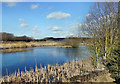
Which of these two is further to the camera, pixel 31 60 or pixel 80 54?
pixel 31 60

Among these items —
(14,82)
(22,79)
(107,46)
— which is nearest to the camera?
(14,82)

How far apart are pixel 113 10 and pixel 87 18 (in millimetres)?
1383

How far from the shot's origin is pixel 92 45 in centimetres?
518

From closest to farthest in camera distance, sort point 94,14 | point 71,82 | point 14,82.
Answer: point 71,82 → point 14,82 → point 94,14

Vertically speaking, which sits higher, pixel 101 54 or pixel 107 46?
pixel 107 46

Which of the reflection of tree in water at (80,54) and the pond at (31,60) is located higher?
the reflection of tree in water at (80,54)

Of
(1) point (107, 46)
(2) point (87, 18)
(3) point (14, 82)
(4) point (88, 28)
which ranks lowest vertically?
(3) point (14, 82)

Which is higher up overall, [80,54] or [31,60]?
[80,54]

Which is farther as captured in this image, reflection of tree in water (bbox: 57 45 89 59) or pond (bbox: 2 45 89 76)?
pond (bbox: 2 45 89 76)

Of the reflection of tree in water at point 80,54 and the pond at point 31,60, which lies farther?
the pond at point 31,60

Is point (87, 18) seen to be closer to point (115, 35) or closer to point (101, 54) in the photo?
point (115, 35)

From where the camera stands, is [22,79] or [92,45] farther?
[92,45]

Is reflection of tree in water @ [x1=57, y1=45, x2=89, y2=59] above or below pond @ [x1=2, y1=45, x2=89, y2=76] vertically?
above

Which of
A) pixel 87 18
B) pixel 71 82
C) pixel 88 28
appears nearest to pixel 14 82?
pixel 71 82
